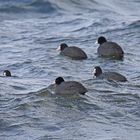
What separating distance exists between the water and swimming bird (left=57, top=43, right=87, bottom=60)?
0.26 m

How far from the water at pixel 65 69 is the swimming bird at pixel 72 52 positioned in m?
0.26

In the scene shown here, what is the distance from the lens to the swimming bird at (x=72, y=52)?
23.0 meters

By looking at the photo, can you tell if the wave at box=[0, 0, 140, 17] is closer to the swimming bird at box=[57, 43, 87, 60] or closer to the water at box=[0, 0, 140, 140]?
the water at box=[0, 0, 140, 140]

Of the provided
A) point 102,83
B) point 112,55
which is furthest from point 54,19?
point 102,83

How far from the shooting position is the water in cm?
1528

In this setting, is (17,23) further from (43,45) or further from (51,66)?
(51,66)

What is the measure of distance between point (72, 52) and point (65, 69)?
6.59 feet

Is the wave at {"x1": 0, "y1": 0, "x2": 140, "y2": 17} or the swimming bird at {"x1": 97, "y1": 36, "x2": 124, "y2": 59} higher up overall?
the wave at {"x1": 0, "y1": 0, "x2": 140, "y2": 17}

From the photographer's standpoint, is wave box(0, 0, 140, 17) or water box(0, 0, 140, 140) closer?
water box(0, 0, 140, 140)

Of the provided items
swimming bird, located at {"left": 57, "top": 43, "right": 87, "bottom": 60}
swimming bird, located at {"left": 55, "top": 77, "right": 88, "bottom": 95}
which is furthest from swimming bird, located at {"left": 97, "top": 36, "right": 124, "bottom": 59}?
swimming bird, located at {"left": 55, "top": 77, "right": 88, "bottom": 95}

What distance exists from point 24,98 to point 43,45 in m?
7.87

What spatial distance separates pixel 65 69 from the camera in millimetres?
21547

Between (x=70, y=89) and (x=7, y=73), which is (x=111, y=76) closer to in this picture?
(x=70, y=89)

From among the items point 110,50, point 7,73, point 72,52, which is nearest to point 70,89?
Result: point 7,73
